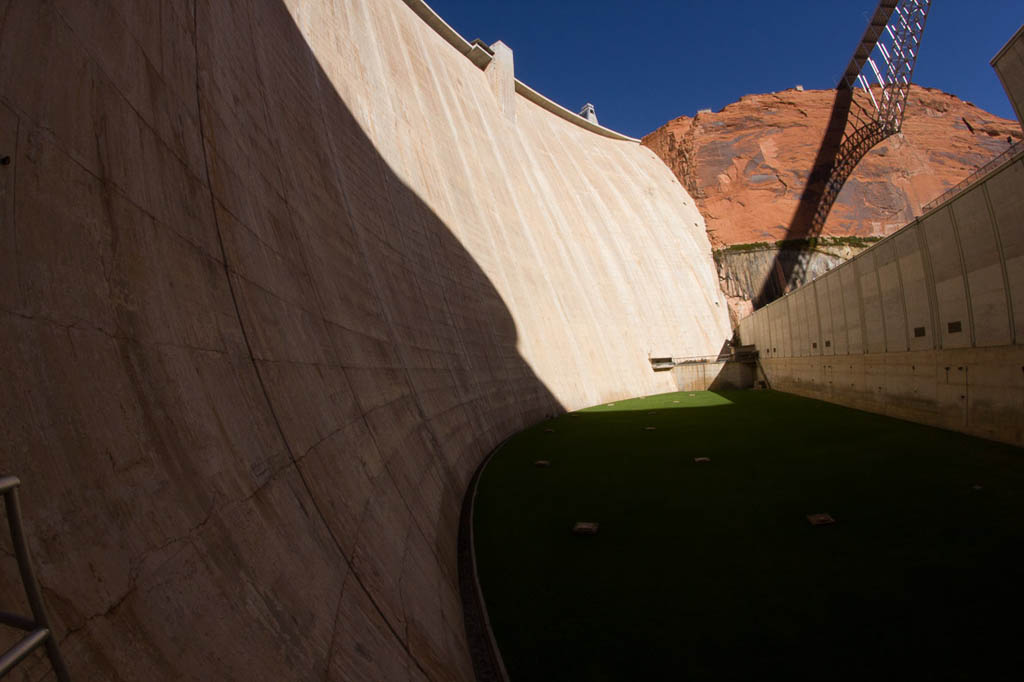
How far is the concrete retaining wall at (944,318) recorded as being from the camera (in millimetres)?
7922

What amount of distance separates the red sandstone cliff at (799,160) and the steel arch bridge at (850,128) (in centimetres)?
72

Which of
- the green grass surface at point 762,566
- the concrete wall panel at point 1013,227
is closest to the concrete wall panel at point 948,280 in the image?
the concrete wall panel at point 1013,227

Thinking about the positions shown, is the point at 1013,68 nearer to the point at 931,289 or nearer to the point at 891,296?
the point at 931,289

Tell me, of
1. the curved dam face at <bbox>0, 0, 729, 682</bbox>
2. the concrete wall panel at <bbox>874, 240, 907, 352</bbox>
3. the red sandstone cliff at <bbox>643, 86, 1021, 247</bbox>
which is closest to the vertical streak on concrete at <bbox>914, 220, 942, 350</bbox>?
the concrete wall panel at <bbox>874, 240, 907, 352</bbox>

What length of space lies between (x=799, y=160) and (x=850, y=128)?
4.55 m

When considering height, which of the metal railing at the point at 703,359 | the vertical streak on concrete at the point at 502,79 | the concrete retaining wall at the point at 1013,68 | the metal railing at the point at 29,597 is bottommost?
the metal railing at the point at 703,359

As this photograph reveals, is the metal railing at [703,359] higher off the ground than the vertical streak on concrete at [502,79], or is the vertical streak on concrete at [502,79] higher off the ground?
the vertical streak on concrete at [502,79]

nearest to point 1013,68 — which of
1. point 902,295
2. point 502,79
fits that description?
point 902,295

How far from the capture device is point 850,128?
3556 centimetres

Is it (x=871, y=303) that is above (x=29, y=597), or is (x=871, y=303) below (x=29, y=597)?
above

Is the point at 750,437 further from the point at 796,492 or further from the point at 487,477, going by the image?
the point at 487,477

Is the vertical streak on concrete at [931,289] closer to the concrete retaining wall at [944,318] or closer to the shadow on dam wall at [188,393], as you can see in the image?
the concrete retaining wall at [944,318]

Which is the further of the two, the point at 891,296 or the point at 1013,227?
the point at 891,296

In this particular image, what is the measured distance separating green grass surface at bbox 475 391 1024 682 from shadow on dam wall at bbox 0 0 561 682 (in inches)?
36.2
